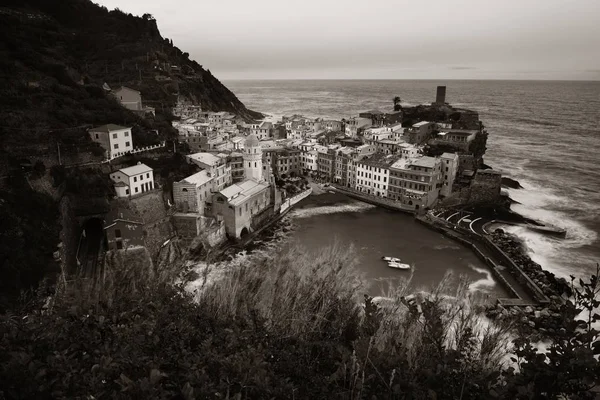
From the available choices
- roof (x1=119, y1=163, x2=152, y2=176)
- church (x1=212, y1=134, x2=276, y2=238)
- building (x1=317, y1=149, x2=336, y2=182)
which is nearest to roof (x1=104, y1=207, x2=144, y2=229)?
roof (x1=119, y1=163, x2=152, y2=176)

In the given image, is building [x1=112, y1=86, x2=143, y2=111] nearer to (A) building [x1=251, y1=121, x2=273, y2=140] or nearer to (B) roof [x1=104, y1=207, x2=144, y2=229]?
(A) building [x1=251, y1=121, x2=273, y2=140]

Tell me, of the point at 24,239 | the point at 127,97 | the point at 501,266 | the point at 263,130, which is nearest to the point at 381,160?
the point at 501,266

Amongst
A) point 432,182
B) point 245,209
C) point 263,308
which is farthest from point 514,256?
point 263,308

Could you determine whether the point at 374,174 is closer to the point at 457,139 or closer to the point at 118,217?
the point at 457,139

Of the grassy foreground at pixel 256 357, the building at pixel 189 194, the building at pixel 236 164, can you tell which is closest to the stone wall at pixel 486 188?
the building at pixel 236 164

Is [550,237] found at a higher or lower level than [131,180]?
lower
